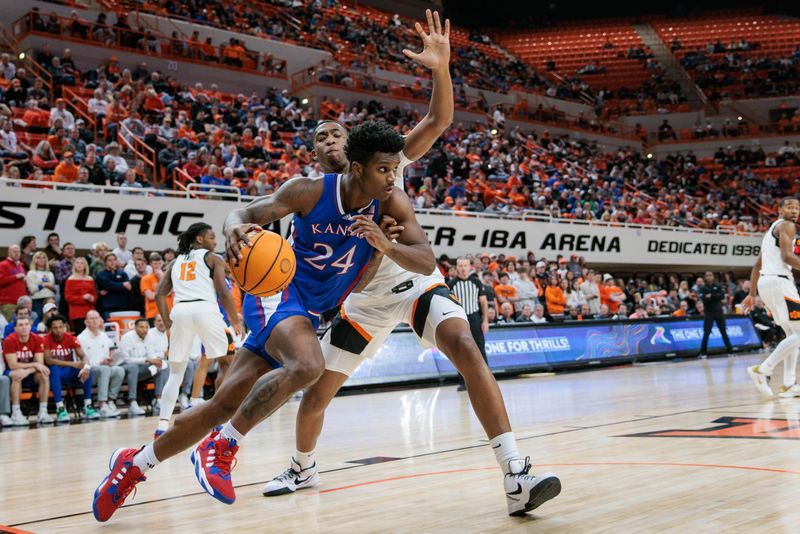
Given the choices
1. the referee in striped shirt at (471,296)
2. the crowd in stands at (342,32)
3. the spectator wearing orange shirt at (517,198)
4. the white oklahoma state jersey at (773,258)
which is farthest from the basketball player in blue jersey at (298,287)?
the crowd in stands at (342,32)

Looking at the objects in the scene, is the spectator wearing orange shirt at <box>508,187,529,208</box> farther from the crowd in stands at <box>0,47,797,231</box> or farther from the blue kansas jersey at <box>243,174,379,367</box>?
the blue kansas jersey at <box>243,174,379,367</box>

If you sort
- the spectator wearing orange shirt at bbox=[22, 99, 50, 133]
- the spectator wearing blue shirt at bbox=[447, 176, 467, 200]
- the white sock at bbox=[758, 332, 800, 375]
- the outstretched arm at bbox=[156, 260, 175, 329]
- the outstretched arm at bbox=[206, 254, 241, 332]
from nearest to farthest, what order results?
the outstretched arm at bbox=[206, 254, 241, 332] → the outstretched arm at bbox=[156, 260, 175, 329] → the white sock at bbox=[758, 332, 800, 375] → the spectator wearing orange shirt at bbox=[22, 99, 50, 133] → the spectator wearing blue shirt at bbox=[447, 176, 467, 200]

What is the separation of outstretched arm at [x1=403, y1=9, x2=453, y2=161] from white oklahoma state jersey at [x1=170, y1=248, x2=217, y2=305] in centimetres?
380

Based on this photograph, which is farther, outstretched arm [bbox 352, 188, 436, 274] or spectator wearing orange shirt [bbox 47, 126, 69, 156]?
spectator wearing orange shirt [bbox 47, 126, 69, 156]

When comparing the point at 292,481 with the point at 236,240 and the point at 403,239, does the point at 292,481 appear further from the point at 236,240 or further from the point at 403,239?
the point at 236,240

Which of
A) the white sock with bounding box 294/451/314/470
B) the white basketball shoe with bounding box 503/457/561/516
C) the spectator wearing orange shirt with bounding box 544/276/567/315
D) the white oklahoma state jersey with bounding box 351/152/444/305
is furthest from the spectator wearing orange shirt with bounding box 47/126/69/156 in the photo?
the white basketball shoe with bounding box 503/457/561/516

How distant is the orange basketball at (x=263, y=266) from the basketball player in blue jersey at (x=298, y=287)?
7 centimetres

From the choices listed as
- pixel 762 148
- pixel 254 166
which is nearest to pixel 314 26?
pixel 254 166

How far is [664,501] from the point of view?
3.88 m

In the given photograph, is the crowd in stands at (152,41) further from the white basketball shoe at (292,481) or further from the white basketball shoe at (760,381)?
the white basketball shoe at (292,481)

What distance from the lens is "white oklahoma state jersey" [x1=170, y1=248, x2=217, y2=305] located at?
7.76 m

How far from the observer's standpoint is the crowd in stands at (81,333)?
9.28 meters

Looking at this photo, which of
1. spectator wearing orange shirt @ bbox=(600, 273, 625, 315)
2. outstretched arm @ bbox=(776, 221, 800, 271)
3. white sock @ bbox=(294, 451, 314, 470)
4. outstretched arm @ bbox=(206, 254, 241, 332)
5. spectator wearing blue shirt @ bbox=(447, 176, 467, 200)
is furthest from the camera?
spectator wearing blue shirt @ bbox=(447, 176, 467, 200)

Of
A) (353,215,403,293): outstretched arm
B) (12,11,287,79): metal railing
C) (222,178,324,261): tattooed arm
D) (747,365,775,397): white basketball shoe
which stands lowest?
(747,365,775,397): white basketball shoe
